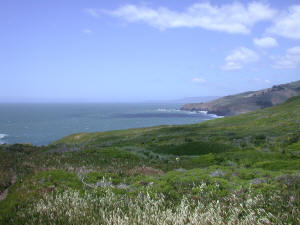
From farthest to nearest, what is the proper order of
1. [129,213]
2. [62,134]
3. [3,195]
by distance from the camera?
[62,134] < [3,195] < [129,213]

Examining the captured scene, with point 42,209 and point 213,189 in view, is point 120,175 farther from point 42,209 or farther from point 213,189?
point 42,209

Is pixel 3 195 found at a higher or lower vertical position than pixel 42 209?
lower

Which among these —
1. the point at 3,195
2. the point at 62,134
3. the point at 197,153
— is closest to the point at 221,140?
the point at 197,153

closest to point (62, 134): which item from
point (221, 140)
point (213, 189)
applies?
point (221, 140)

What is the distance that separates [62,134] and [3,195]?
111373 millimetres

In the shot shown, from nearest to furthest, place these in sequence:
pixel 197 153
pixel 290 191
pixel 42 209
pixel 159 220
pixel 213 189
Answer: pixel 159 220
pixel 42 209
pixel 290 191
pixel 213 189
pixel 197 153

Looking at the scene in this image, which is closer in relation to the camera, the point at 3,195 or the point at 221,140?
the point at 3,195

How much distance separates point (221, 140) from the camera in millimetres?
38375

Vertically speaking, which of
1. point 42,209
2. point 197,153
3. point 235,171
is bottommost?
point 197,153

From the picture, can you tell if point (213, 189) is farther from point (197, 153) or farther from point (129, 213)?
point (197, 153)

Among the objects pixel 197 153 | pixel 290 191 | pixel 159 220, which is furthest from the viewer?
pixel 197 153

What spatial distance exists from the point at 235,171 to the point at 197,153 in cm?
1549

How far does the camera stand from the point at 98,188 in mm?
12227

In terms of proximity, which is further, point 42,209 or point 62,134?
point 62,134
